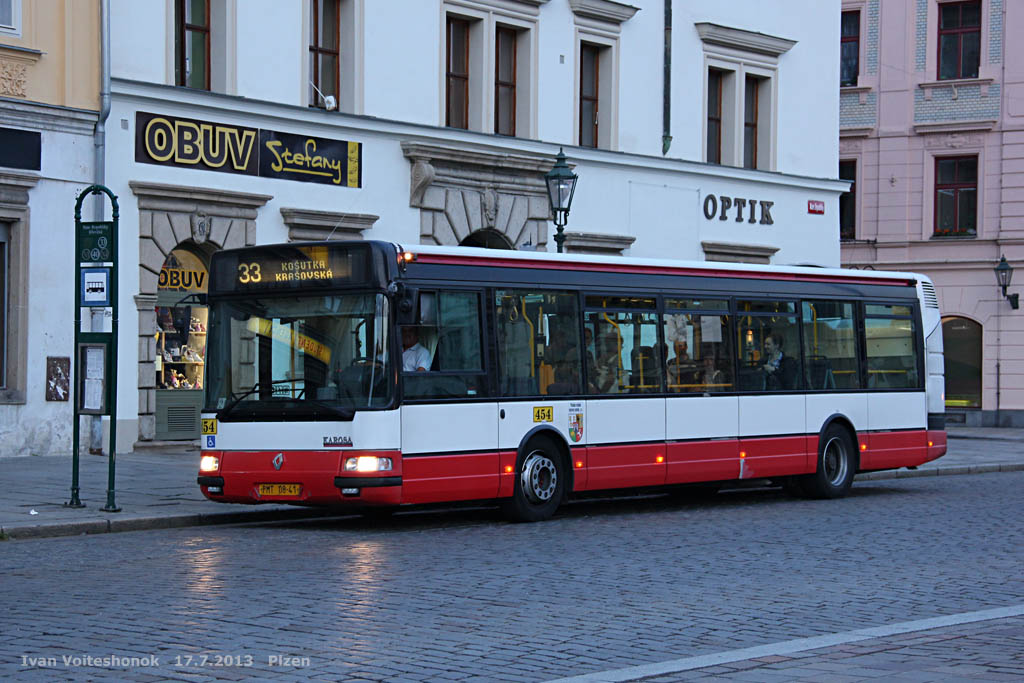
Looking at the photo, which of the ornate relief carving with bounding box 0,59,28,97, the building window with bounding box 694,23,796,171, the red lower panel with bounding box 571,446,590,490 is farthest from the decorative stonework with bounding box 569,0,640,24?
the red lower panel with bounding box 571,446,590,490

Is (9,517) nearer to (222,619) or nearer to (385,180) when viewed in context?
(222,619)

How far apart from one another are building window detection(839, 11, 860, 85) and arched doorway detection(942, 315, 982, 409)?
22.8 feet

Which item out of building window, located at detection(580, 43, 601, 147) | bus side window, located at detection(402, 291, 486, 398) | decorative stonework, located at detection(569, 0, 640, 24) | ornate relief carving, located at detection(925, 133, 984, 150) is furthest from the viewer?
ornate relief carving, located at detection(925, 133, 984, 150)

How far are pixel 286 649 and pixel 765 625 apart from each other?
2796mm

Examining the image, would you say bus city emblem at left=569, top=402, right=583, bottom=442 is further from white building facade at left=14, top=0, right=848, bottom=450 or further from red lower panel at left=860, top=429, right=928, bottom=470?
white building facade at left=14, top=0, right=848, bottom=450

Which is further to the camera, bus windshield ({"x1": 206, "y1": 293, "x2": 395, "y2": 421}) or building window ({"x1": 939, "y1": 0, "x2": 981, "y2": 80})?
building window ({"x1": 939, "y1": 0, "x2": 981, "y2": 80})

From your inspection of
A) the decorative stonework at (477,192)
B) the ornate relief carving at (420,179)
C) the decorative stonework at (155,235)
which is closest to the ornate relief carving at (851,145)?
the decorative stonework at (477,192)

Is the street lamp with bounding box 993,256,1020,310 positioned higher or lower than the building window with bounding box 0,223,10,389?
higher

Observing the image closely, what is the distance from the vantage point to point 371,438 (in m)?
14.0

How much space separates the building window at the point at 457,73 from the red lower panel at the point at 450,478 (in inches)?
517

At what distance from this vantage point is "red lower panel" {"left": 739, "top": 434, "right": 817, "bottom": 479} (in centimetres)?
1792

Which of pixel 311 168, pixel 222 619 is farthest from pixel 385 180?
pixel 222 619

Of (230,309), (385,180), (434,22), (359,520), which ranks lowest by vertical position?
(359,520)

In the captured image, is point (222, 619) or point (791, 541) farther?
point (791, 541)
